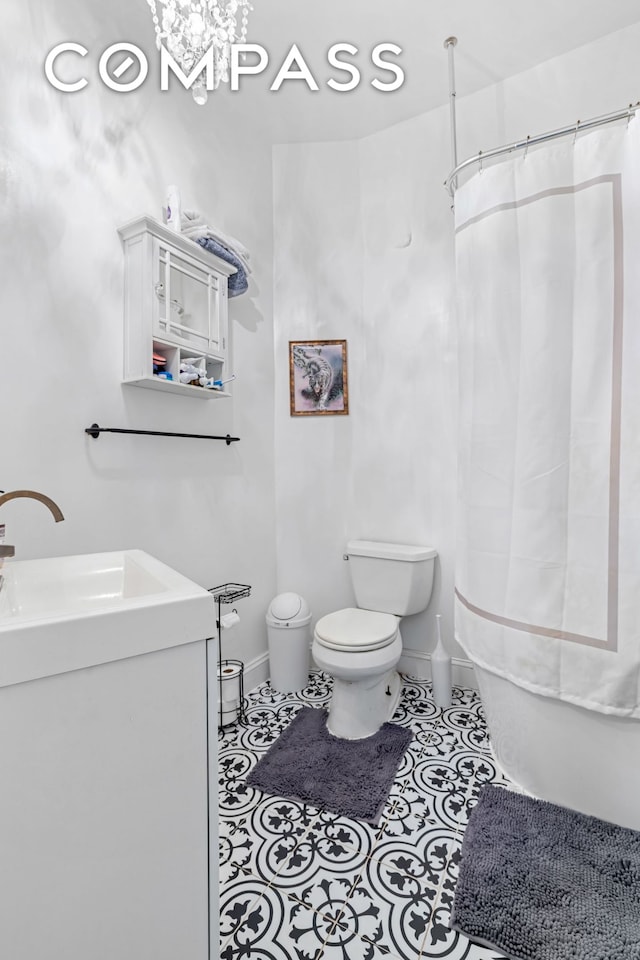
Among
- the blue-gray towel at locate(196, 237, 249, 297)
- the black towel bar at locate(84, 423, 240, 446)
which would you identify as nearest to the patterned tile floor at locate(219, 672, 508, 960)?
the black towel bar at locate(84, 423, 240, 446)

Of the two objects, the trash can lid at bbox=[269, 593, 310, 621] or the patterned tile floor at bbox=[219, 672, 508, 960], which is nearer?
the patterned tile floor at bbox=[219, 672, 508, 960]

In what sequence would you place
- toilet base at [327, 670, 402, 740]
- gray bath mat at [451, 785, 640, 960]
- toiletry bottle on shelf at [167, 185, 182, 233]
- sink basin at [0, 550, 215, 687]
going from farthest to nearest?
toilet base at [327, 670, 402, 740], toiletry bottle on shelf at [167, 185, 182, 233], gray bath mat at [451, 785, 640, 960], sink basin at [0, 550, 215, 687]

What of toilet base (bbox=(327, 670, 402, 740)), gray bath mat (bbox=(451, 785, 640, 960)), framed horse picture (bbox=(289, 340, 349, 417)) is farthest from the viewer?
framed horse picture (bbox=(289, 340, 349, 417))

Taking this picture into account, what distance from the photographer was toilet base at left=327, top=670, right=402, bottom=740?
187 centimetres

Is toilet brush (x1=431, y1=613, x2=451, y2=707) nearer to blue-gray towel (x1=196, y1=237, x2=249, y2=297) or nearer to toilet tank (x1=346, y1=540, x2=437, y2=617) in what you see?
toilet tank (x1=346, y1=540, x2=437, y2=617)

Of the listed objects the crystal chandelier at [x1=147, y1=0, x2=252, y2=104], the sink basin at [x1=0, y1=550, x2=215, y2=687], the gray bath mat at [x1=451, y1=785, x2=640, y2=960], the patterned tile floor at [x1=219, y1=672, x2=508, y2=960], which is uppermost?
the crystal chandelier at [x1=147, y1=0, x2=252, y2=104]

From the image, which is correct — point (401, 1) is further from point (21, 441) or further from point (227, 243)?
point (21, 441)

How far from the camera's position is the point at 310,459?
2.49 m

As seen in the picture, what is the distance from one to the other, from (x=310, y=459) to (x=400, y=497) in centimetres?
52

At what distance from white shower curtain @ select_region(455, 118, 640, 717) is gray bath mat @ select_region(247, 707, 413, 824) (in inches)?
22.4

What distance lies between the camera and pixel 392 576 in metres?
2.19

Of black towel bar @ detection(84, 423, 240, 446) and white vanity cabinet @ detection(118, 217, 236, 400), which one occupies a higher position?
white vanity cabinet @ detection(118, 217, 236, 400)

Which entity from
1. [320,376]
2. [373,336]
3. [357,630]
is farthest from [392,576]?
[373,336]

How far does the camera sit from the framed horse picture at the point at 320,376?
246 cm
